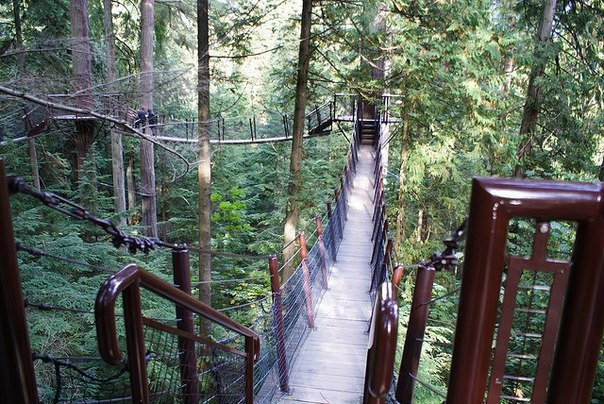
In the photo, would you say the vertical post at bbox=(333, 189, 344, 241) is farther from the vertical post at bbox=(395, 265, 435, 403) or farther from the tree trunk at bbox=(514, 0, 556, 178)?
the vertical post at bbox=(395, 265, 435, 403)

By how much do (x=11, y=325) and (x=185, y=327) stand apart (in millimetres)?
1240

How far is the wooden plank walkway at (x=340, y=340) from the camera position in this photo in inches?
135

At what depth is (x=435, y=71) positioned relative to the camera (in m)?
6.83

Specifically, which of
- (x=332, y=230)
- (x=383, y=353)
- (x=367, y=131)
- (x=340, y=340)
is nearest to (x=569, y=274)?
(x=383, y=353)

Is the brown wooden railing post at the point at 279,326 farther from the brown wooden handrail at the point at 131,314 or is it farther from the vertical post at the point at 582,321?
the vertical post at the point at 582,321

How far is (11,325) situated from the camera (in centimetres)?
85

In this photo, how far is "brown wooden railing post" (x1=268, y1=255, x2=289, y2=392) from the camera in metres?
3.28

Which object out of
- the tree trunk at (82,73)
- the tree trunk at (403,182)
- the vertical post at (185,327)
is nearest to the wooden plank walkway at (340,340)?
the tree trunk at (403,182)

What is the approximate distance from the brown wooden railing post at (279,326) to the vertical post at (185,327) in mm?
1178

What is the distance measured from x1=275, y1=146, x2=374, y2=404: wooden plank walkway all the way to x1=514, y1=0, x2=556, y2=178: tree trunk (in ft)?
10.4

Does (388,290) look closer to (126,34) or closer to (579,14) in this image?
(579,14)

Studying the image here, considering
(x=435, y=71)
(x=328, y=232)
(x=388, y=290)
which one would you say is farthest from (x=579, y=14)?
(x=388, y=290)

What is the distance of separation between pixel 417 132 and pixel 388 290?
7.78 m

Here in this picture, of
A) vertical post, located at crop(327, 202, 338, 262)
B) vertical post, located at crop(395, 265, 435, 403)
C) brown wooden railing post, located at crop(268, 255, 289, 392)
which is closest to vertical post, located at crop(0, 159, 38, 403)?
vertical post, located at crop(395, 265, 435, 403)
